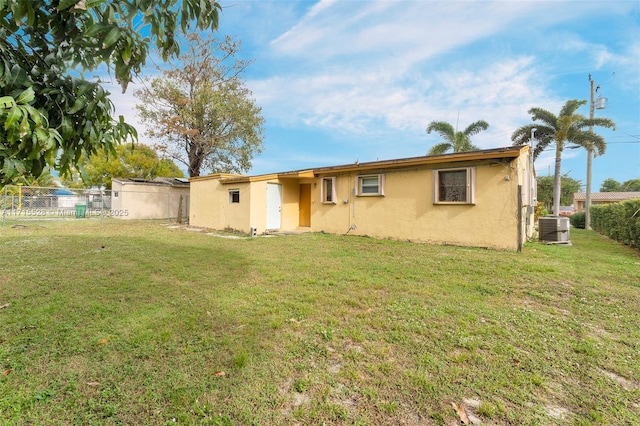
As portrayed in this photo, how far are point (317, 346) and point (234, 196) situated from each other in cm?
1065

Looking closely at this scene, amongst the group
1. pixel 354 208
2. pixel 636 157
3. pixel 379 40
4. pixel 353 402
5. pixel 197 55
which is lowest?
pixel 353 402

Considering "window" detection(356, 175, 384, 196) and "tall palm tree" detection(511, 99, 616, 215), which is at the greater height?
"tall palm tree" detection(511, 99, 616, 215)

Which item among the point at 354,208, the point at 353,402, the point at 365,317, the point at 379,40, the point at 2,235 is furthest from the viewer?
the point at 354,208

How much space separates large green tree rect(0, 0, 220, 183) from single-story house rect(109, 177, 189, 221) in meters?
18.8

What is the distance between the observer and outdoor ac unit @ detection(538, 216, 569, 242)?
9234mm

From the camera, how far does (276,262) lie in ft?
21.0

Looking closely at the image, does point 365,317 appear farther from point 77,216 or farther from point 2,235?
point 77,216

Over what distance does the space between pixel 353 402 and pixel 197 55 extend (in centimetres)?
2345

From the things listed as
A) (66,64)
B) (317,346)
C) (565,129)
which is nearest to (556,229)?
(565,129)

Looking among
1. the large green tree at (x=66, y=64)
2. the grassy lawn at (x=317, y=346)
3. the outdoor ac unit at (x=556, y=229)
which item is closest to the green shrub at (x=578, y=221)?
the outdoor ac unit at (x=556, y=229)

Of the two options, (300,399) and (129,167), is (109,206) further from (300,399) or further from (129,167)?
(300,399)

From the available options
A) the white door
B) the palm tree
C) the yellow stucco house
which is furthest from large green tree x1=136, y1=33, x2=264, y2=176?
the palm tree

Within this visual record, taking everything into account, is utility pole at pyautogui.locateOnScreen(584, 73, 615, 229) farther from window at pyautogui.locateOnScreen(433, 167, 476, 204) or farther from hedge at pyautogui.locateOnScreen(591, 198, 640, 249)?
window at pyautogui.locateOnScreen(433, 167, 476, 204)

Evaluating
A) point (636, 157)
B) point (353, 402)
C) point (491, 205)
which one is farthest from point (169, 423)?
point (636, 157)
